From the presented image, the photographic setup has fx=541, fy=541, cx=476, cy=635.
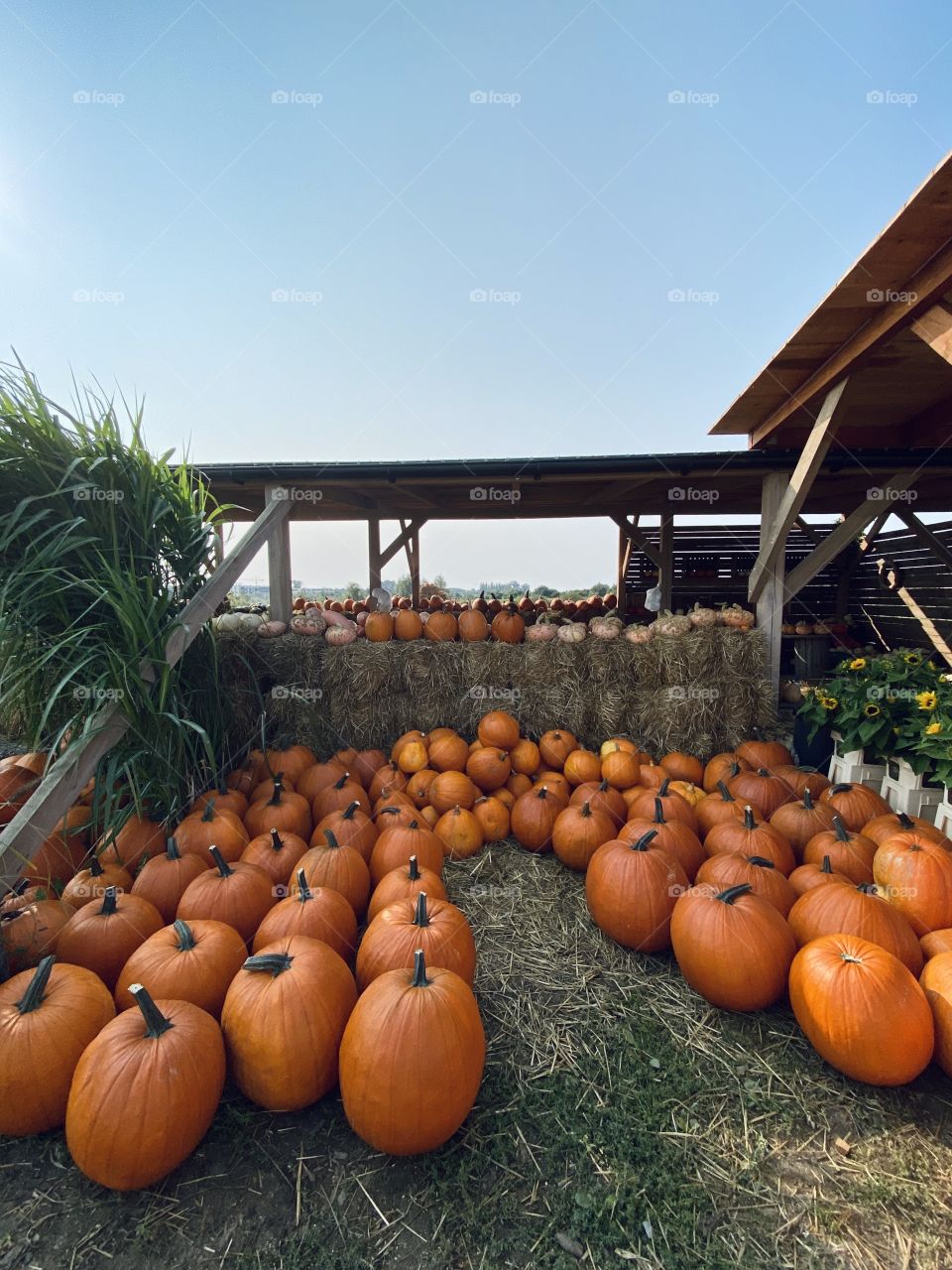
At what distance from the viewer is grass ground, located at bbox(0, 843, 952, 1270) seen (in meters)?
1.22

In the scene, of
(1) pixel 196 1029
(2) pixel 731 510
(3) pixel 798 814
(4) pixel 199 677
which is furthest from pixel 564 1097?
(2) pixel 731 510

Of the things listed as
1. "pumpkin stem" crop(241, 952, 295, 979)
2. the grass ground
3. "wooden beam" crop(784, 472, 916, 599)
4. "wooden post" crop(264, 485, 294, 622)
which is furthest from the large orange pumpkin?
"wooden post" crop(264, 485, 294, 622)

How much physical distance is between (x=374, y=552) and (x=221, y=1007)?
6694 mm

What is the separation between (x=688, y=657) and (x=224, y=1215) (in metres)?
3.82

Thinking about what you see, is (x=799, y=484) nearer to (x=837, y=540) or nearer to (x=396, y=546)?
(x=837, y=540)

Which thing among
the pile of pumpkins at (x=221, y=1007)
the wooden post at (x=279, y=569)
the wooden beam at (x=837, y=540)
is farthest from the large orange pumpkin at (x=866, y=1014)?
the wooden post at (x=279, y=569)

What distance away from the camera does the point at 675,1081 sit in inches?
64.6

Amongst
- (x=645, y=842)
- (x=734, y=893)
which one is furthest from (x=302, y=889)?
(x=734, y=893)

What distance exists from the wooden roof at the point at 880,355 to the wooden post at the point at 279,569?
3.54m

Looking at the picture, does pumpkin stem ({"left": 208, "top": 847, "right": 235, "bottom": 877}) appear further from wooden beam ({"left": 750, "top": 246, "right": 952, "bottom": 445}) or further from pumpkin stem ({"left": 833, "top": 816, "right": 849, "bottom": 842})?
wooden beam ({"left": 750, "top": 246, "right": 952, "bottom": 445})

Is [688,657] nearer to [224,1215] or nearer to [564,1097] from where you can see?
[564,1097]

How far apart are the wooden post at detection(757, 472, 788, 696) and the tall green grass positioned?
4072 mm

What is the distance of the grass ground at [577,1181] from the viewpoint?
122 centimetres

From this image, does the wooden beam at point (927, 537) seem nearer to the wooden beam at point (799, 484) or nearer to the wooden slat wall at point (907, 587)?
the wooden slat wall at point (907, 587)
